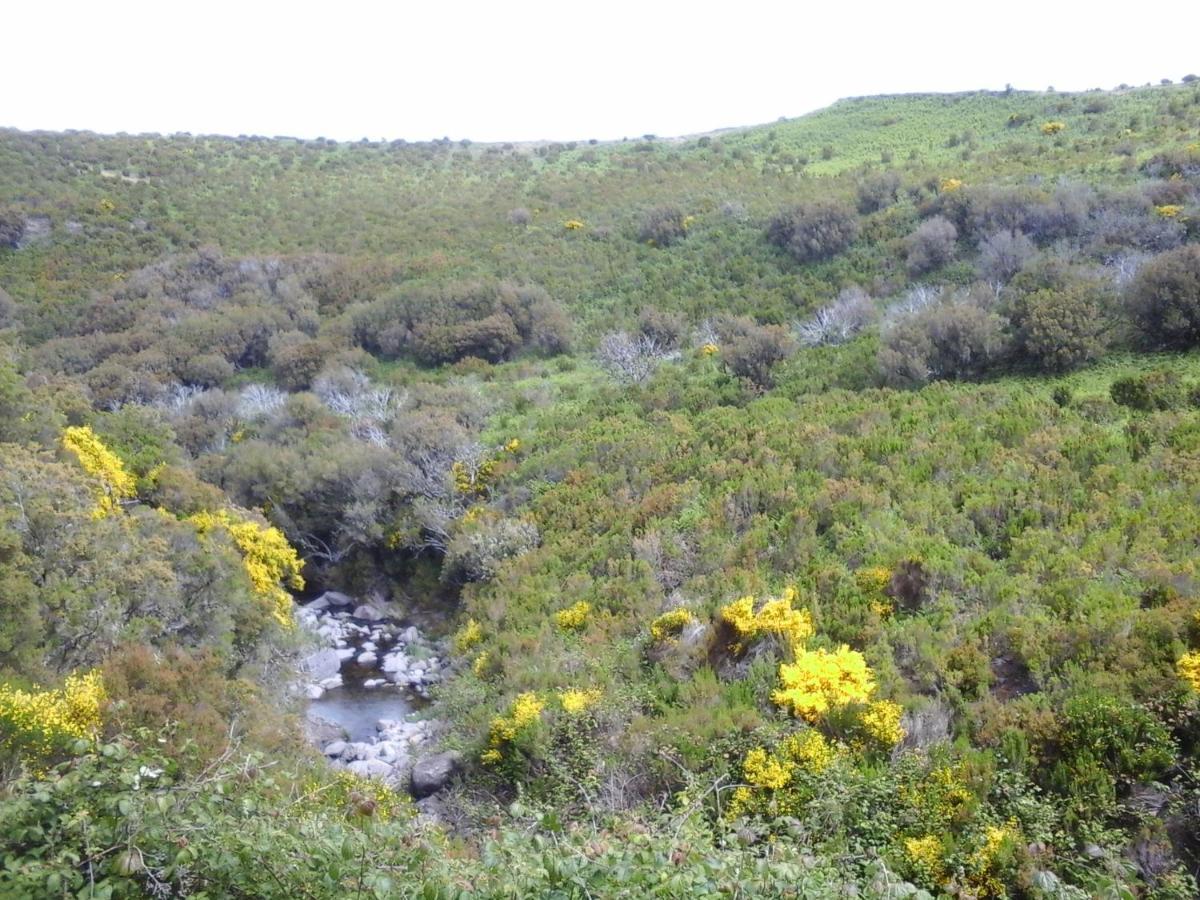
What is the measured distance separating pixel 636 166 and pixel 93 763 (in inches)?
1536

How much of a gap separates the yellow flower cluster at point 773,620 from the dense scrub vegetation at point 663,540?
0.07 m

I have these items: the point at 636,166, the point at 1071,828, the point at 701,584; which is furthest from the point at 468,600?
the point at 636,166

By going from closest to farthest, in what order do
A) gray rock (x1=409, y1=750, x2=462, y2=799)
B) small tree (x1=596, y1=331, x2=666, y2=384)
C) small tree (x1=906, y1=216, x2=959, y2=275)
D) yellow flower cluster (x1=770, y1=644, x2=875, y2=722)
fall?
yellow flower cluster (x1=770, y1=644, x2=875, y2=722)
gray rock (x1=409, y1=750, x2=462, y2=799)
small tree (x1=596, y1=331, x2=666, y2=384)
small tree (x1=906, y1=216, x2=959, y2=275)

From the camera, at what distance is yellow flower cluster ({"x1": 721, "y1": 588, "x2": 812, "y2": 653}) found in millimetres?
8336

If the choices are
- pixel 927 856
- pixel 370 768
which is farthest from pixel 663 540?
pixel 927 856

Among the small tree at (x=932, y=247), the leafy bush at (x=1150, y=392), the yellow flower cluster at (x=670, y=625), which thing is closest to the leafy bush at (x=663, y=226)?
the small tree at (x=932, y=247)

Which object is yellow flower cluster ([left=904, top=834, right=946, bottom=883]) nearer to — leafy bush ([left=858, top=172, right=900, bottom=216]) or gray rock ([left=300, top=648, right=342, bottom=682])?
gray rock ([left=300, top=648, right=342, bottom=682])

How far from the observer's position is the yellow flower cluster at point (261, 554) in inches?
483

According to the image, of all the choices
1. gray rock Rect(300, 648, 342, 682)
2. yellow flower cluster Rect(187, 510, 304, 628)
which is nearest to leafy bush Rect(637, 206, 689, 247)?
yellow flower cluster Rect(187, 510, 304, 628)

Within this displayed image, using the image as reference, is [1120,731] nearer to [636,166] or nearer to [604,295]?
[604,295]

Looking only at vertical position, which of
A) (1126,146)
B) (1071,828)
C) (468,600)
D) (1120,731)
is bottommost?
(468,600)

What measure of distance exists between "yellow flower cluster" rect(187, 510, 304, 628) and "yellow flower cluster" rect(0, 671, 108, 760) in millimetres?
4557

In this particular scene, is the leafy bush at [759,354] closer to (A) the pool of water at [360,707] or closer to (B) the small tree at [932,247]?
(B) the small tree at [932,247]

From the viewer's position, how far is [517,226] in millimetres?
31766
